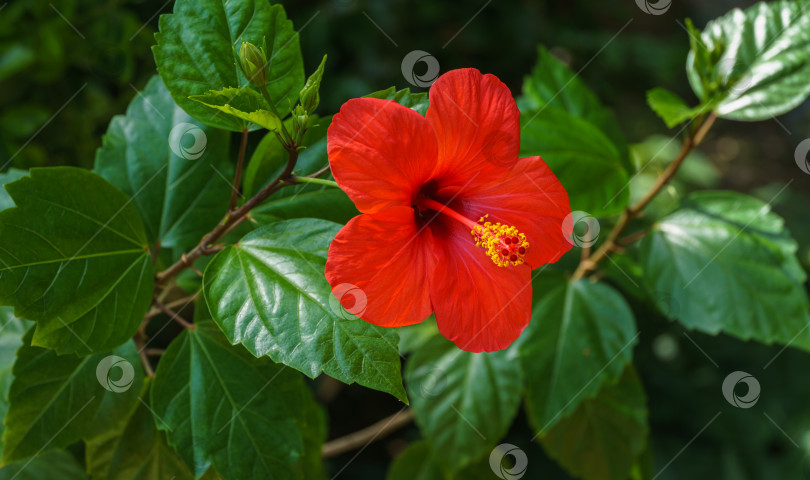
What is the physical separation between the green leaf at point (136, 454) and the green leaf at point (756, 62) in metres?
1.28

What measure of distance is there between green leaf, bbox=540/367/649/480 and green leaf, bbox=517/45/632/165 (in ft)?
1.94

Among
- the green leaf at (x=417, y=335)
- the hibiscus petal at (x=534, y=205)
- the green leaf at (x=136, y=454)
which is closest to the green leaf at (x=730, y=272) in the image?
the green leaf at (x=417, y=335)

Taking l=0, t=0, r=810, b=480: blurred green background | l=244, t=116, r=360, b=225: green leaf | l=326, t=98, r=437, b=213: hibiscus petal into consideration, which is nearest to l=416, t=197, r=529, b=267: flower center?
l=326, t=98, r=437, b=213: hibiscus petal

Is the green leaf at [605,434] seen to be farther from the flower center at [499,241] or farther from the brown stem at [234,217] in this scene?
the brown stem at [234,217]

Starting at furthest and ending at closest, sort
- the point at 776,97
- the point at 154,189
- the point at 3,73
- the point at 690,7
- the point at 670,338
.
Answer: the point at 690,7, the point at 670,338, the point at 3,73, the point at 776,97, the point at 154,189

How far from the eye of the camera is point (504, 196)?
91 centimetres

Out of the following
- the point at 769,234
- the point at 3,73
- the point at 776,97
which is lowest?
the point at 3,73

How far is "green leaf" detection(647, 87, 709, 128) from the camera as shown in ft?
4.43

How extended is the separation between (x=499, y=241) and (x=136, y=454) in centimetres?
79

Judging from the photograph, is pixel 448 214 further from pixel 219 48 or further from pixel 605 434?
pixel 605 434

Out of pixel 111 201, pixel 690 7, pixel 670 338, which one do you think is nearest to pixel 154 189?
pixel 111 201

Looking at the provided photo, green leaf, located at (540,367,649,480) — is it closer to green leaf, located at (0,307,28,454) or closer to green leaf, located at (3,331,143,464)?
green leaf, located at (3,331,143,464)

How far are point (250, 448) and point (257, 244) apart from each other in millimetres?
345

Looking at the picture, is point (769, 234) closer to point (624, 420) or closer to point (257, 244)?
point (624, 420)
